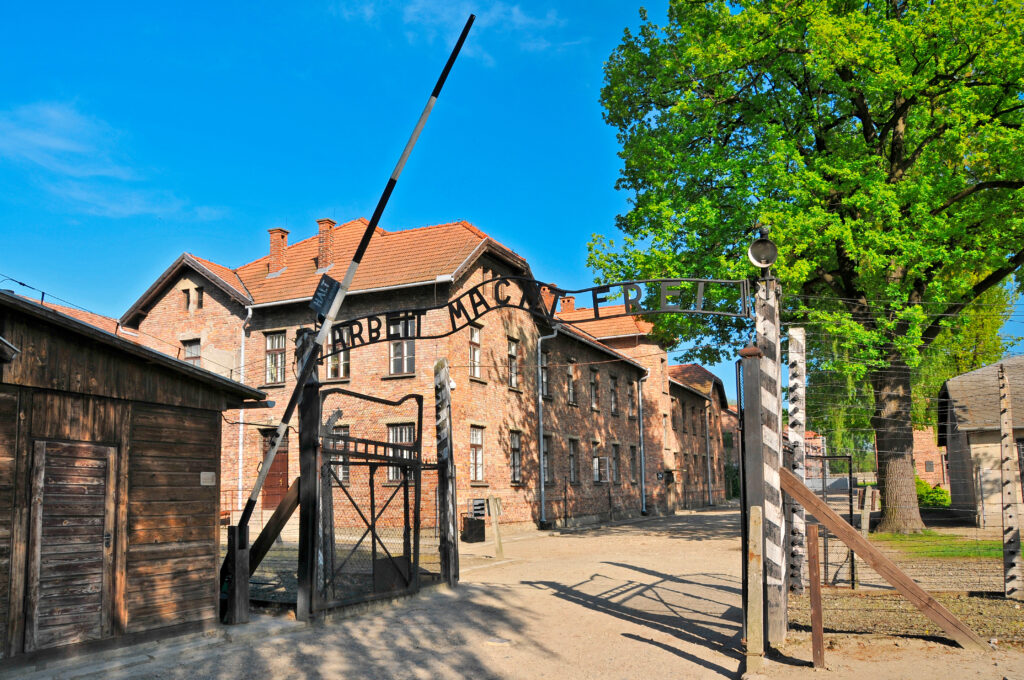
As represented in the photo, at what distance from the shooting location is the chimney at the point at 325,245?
1126 inches

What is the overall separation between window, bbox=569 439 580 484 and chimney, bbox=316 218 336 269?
11770mm

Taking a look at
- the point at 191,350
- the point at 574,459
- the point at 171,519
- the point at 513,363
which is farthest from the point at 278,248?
the point at 171,519

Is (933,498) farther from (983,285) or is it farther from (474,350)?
(474,350)

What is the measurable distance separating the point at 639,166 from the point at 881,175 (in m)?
6.58

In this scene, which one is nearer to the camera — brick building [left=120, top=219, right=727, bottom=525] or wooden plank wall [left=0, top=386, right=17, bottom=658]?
wooden plank wall [left=0, top=386, right=17, bottom=658]

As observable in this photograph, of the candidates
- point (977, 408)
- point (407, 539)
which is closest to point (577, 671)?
point (407, 539)

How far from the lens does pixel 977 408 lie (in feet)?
89.7

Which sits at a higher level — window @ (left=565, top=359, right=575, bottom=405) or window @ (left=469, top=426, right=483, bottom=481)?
window @ (left=565, top=359, right=575, bottom=405)

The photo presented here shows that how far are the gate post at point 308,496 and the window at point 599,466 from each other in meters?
25.0

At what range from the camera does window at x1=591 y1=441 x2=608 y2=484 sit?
113 feet

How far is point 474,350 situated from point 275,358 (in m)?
6.89

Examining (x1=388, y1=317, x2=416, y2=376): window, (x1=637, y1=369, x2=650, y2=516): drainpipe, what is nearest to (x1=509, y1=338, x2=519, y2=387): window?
(x1=388, y1=317, x2=416, y2=376): window

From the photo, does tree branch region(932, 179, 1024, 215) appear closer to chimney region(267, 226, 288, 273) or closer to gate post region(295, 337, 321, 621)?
gate post region(295, 337, 321, 621)

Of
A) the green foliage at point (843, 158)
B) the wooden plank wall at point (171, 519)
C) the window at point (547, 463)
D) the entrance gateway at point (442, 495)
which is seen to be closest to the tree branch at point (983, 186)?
the green foliage at point (843, 158)
